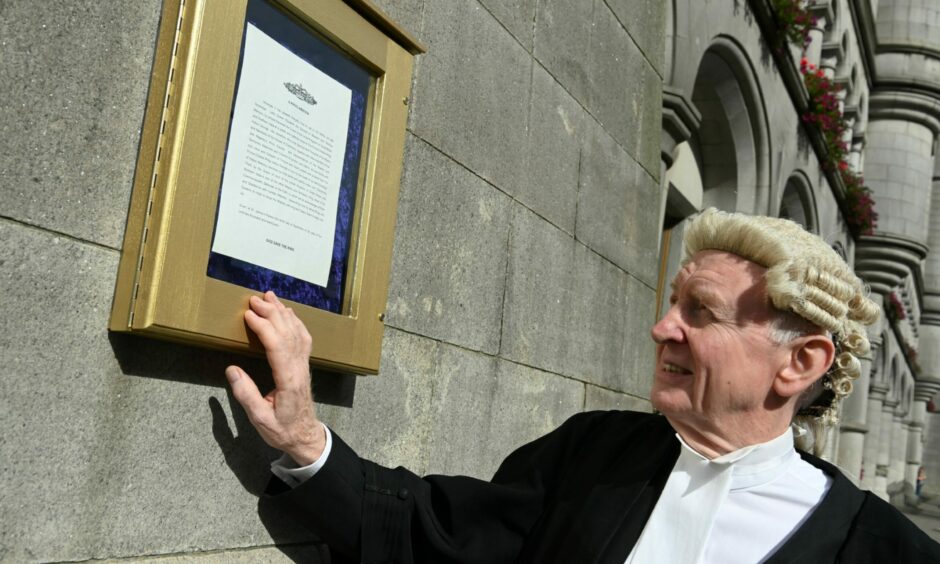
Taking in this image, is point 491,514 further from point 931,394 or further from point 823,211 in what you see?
point 931,394

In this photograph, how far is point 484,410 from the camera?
10.6 feet

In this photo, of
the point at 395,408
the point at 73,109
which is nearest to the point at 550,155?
the point at 395,408

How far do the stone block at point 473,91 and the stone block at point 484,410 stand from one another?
2.06ft

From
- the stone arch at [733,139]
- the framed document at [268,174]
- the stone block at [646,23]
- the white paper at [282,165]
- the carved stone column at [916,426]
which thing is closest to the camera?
the framed document at [268,174]

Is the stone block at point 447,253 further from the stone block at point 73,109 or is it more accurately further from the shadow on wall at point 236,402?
the stone block at point 73,109

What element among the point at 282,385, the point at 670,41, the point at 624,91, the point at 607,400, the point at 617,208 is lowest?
the point at 282,385

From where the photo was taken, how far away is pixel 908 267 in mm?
20969

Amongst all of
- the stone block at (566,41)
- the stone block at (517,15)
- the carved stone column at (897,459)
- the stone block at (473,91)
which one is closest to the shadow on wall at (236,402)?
the stone block at (473,91)

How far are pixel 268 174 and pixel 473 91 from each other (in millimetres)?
1244

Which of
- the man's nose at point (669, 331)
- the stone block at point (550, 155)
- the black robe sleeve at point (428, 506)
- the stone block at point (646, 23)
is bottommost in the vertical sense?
the black robe sleeve at point (428, 506)

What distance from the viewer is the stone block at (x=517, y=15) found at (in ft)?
11.0

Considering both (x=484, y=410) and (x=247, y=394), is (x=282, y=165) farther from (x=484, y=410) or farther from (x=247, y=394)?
(x=484, y=410)

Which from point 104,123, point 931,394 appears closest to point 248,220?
point 104,123

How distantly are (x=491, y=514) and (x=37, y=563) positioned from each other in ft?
3.86
